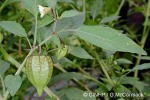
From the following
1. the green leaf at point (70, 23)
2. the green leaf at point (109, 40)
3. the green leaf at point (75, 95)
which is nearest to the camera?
the green leaf at point (109, 40)

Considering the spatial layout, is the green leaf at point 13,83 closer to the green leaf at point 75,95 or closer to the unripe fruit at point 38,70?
the unripe fruit at point 38,70

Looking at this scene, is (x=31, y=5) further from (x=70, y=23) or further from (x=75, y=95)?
(x=75, y=95)

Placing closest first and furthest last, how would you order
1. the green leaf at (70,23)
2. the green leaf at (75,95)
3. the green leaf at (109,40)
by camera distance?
the green leaf at (109,40)
the green leaf at (70,23)
the green leaf at (75,95)

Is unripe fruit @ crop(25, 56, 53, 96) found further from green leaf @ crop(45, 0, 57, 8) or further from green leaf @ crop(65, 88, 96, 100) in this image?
green leaf @ crop(65, 88, 96, 100)

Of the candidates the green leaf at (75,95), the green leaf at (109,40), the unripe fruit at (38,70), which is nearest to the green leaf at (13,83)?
the unripe fruit at (38,70)

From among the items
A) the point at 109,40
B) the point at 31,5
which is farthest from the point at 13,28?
the point at 109,40

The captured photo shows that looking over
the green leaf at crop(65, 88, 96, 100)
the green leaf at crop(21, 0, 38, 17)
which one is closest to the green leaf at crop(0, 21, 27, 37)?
the green leaf at crop(21, 0, 38, 17)

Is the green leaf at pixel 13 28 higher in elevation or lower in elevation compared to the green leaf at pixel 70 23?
higher

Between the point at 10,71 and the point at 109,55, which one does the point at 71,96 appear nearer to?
the point at 109,55
